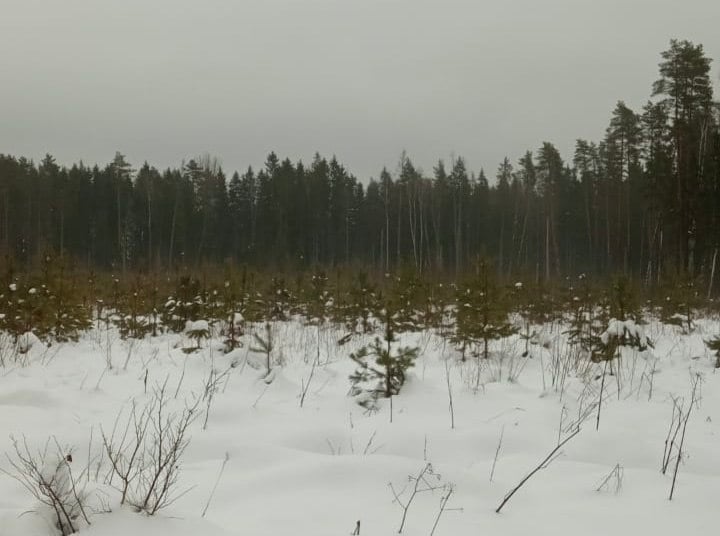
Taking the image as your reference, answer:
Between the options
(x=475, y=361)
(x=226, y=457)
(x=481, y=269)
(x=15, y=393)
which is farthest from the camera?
(x=481, y=269)

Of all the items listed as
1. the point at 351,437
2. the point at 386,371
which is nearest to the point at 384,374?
the point at 386,371

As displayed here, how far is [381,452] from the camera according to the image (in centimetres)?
364

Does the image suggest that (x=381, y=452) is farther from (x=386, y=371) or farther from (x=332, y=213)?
(x=332, y=213)

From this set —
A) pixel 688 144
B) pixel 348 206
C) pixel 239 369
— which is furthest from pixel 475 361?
pixel 348 206

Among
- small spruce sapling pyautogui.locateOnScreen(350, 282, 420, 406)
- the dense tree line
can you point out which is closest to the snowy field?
small spruce sapling pyautogui.locateOnScreen(350, 282, 420, 406)

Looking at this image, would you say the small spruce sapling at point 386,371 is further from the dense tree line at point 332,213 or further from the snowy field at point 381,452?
the dense tree line at point 332,213

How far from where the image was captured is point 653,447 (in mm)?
3602

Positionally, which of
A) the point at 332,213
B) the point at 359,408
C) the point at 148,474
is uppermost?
the point at 332,213

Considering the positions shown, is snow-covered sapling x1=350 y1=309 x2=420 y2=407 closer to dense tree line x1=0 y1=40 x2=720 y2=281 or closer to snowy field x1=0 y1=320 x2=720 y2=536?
snowy field x1=0 y1=320 x2=720 y2=536

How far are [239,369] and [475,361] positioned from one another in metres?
3.78

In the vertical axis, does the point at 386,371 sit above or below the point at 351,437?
above

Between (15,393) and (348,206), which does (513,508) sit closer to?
(15,393)

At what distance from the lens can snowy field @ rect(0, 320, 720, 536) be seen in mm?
2367

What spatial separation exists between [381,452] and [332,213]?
45489 mm
